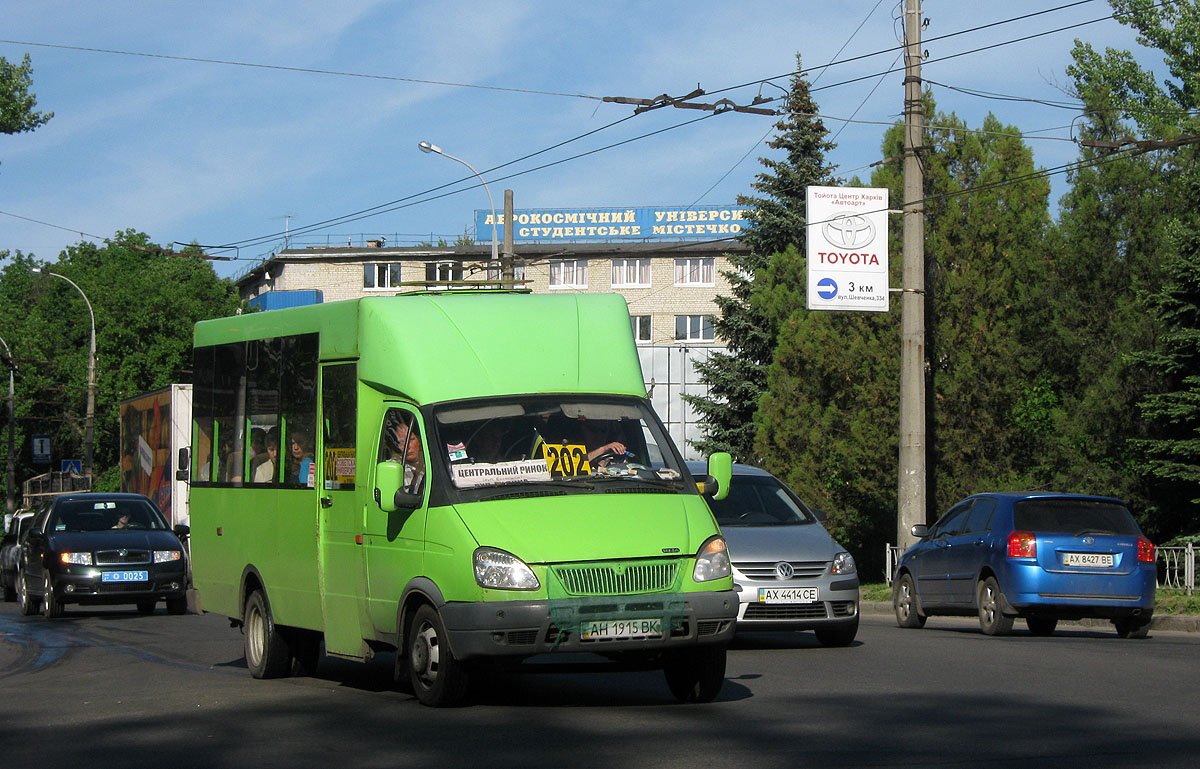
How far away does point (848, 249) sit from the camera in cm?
2577

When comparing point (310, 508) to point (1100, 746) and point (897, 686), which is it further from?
point (1100, 746)

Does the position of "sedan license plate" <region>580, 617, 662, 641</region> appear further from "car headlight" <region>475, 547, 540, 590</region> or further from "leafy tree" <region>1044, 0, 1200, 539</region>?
"leafy tree" <region>1044, 0, 1200, 539</region>

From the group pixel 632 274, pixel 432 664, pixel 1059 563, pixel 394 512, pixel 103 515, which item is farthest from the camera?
pixel 632 274

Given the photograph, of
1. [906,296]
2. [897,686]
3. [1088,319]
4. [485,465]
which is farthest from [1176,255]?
[485,465]

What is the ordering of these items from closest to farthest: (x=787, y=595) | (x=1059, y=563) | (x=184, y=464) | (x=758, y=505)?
(x=787, y=595)
(x=184, y=464)
(x=758, y=505)
(x=1059, y=563)

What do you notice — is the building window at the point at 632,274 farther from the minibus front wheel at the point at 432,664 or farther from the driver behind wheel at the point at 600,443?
the minibus front wheel at the point at 432,664

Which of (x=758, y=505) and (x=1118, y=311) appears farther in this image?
(x=1118, y=311)

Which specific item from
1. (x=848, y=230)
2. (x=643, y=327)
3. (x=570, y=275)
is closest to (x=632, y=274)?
(x=643, y=327)

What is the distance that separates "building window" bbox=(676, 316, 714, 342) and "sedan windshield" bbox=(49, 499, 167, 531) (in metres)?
65.4

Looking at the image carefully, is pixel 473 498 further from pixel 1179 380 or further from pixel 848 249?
pixel 1179 380

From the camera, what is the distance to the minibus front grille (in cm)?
922

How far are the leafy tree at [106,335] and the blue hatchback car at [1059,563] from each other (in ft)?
207

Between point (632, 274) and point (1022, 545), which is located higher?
point (632, 274)

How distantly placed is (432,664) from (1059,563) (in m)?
8.58
